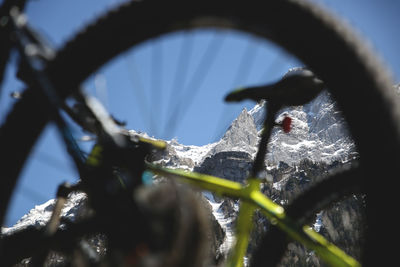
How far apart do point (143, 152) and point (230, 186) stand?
544 millimetres

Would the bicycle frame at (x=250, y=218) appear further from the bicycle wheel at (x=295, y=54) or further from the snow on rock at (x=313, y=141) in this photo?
the snow on rock at (x=313, y=141)

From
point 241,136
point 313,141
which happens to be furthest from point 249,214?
point 313,141

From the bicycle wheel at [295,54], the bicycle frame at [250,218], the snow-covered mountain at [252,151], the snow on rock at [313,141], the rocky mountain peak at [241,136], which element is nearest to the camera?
the bicycle wheel at [295,54]

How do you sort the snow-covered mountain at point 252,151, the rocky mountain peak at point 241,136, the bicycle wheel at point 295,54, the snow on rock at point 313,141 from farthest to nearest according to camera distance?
the rocky mountain peak at point 241,136, the snow on rock at point 313,141, the snow-covered mountain at point 252,151, the bicycle wheel at point 295,54

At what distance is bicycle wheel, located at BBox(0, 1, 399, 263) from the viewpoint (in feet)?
2.93

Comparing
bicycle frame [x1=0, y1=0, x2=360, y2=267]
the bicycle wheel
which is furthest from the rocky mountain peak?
the bicycle wheel

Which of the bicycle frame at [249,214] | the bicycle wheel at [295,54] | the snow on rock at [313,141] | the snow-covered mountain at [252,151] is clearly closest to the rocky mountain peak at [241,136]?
the snow-covered mountain at [252,151]

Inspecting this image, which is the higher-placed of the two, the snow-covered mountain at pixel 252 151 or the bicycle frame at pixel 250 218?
the snow-covered mountain at pixel 252 151

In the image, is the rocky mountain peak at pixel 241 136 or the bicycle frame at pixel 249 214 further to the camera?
the rocky mountain peak at pixel 241 136

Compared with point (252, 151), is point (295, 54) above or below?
below

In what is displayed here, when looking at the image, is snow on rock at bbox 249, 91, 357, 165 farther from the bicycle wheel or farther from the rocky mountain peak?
the bicycle wheel

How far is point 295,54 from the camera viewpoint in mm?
1083

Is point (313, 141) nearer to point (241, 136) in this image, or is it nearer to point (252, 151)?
point (252, 151)

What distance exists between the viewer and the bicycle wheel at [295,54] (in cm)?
89
